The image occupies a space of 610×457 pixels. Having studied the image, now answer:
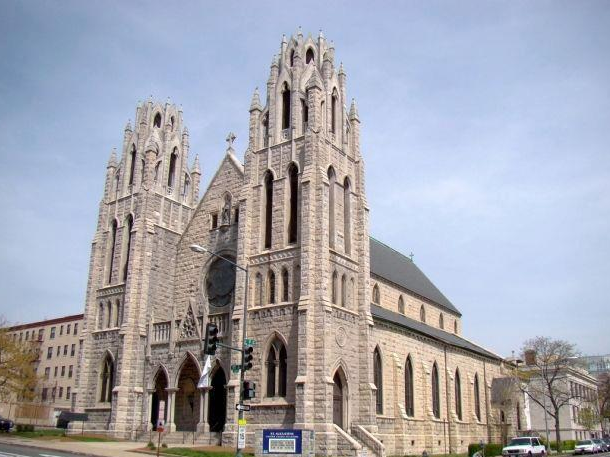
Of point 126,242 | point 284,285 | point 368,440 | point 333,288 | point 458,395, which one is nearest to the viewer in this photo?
point 368,440

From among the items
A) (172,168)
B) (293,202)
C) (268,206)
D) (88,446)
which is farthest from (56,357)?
Answer: (293,202)

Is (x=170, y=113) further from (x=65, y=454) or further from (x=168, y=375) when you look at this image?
(x=65, y=454)

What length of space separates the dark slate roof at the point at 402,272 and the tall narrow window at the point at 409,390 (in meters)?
7.41

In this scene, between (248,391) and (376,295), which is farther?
(376,295)

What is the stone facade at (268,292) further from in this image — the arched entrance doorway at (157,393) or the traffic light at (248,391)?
the traffic light at (248,391)

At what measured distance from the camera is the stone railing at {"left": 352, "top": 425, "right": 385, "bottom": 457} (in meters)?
30.1

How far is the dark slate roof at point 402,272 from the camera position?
4775 cm

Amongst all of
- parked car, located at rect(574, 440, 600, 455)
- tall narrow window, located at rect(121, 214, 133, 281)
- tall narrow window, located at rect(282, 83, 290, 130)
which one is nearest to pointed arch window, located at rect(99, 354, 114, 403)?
tall narrow window, located at rect(121, 214, 133, 281)

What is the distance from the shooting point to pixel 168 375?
36375 millimetres

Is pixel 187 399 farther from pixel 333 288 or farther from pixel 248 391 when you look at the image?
pixel 248 391

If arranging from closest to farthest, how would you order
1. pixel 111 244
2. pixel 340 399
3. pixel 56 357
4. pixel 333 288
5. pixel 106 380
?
pixel 340 399, pixel 333 288, pixel 106 380, pixel 111 244, pixel 56 357

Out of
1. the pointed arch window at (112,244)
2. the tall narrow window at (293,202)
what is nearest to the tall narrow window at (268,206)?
the tall narrow window at (293,202)

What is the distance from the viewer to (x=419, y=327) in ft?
152

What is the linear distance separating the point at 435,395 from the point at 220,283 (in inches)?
675
